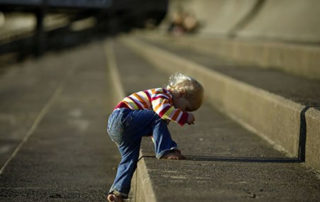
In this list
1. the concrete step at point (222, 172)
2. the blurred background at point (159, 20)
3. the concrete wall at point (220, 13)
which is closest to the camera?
the concrete step at point (222, 172)

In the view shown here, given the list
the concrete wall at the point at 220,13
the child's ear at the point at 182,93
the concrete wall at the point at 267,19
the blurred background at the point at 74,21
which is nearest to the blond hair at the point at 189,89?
the child's ear at the point at 182,93

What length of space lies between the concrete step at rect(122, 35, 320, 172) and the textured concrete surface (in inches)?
43.0

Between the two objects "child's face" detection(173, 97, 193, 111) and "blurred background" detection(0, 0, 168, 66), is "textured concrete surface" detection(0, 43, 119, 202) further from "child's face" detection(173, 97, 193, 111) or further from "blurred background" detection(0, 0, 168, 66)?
"blurred background" detection(0, 0, 168, 66)

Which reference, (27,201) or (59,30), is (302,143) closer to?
(27,201)

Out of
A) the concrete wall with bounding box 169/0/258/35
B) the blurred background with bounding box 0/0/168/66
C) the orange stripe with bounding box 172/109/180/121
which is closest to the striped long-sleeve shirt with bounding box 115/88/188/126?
the orange stripe with bounding box 172/109/180/121

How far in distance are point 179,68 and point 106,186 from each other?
4.70m

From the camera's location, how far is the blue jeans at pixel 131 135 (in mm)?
3578

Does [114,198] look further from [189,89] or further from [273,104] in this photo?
[273,104]

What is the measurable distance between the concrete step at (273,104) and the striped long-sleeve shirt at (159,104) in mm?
689

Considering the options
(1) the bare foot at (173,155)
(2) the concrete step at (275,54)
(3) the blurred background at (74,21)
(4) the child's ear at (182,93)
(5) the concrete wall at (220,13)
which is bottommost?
(3) the blurred background at (74,21)

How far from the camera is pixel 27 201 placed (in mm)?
3713

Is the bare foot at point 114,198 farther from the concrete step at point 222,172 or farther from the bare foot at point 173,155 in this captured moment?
the bare foot at point 173,155

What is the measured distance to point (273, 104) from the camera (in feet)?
14.1

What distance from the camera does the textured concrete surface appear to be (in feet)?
13.3
